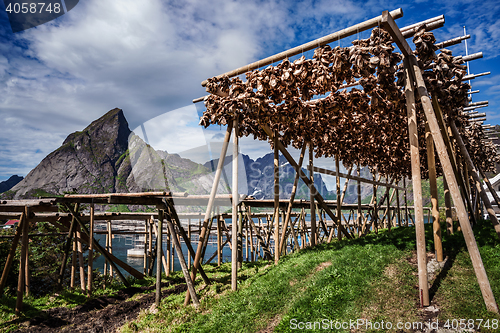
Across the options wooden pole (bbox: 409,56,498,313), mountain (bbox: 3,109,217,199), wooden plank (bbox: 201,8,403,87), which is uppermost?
mountain (bbox: 3,109,217,199)

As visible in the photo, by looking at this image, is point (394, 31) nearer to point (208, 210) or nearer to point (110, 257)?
point (208, 210)

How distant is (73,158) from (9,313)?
673 feet

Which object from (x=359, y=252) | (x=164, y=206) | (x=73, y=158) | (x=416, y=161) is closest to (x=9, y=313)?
(x=164, y=206)

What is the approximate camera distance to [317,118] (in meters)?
7.71

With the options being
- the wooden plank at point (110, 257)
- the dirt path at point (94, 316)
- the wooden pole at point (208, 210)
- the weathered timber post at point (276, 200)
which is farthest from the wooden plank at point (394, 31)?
the wooden plank at point (110, 257)

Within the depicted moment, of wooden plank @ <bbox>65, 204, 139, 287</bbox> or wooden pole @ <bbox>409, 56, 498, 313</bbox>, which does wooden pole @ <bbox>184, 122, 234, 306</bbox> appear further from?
Result: wooden plank @ <bbox>65, 204, 139, 287</bbox>

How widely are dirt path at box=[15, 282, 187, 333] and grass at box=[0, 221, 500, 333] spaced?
2.59 ft

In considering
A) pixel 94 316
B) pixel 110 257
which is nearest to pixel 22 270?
pixel 110 257

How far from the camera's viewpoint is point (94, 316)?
7.28m

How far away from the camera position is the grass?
408cm

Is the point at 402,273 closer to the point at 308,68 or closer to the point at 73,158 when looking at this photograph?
the point at 308,68

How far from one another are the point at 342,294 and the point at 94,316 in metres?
6.91

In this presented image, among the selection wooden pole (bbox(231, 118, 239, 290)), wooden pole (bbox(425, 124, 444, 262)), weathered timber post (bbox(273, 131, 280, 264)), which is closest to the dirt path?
wooden pole (bbox(231, 118, 239, 290))

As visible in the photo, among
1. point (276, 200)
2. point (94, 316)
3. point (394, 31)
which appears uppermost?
point (394, 31)
